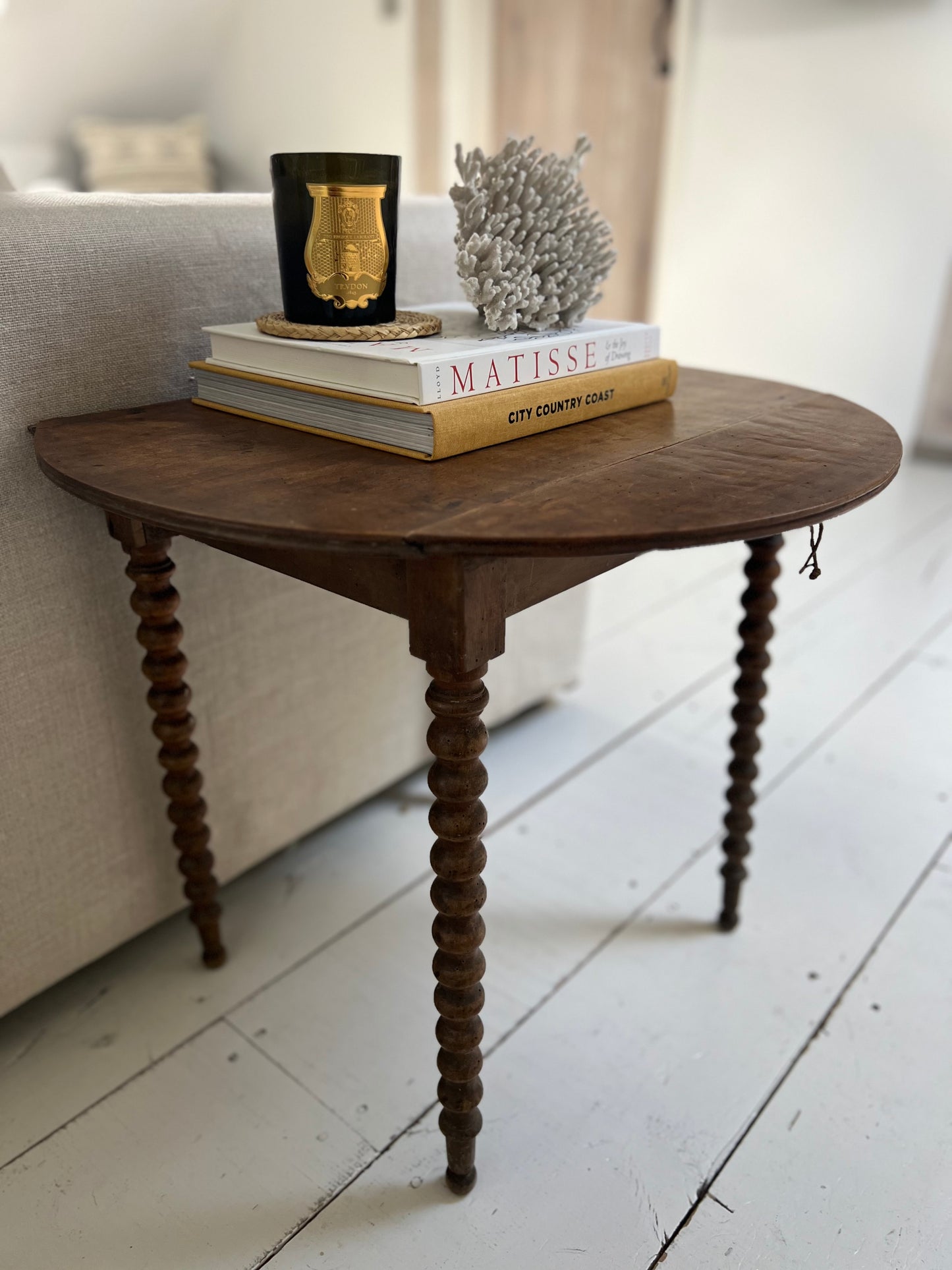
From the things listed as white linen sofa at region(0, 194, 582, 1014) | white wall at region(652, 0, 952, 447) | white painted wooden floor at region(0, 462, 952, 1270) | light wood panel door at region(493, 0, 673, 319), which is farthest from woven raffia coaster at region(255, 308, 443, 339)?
white wall at region(652, 0, 952, 447)

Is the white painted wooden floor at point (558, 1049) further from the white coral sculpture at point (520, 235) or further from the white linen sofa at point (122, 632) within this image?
the white coral sculpture at point (520, 235)

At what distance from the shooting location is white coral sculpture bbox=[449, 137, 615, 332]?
2.36ft

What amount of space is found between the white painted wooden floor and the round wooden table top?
526mm

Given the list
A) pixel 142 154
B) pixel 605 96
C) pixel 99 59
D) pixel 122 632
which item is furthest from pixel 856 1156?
pixel 99 59

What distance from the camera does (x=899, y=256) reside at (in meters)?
2.66

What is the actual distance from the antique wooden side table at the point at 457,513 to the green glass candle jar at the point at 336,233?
11cm

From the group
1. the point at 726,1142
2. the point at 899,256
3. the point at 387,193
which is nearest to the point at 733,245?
the point at 899,256

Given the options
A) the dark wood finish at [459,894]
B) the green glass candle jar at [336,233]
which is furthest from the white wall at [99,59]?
the dark wood finish at [459,894]

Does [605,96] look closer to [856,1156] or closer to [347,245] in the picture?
[347,245]

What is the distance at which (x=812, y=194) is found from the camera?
2.58 m

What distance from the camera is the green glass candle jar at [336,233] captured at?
70 cm

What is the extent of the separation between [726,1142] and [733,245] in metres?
2.48

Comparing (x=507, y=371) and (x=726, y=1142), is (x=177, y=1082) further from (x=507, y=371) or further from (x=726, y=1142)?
(x=507, y=371)

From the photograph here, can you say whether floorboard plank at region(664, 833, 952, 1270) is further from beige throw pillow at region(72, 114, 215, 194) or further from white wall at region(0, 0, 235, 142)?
white wall at region(0, 0, 235, 142)
